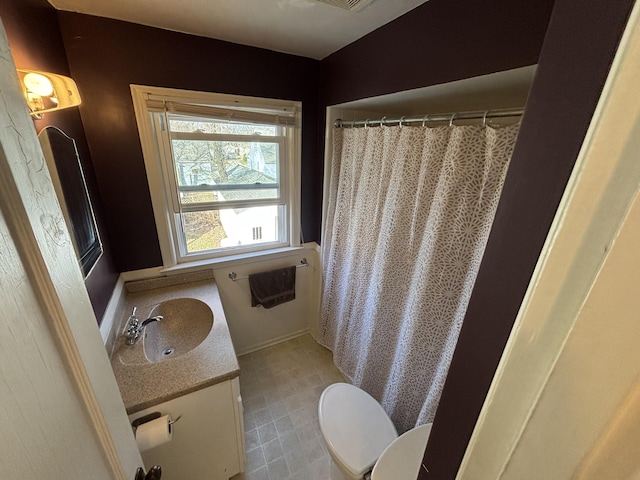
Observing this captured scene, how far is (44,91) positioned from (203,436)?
1.53 m

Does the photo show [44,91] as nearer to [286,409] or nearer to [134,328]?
[134,328]

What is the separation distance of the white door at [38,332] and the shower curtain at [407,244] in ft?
4.00

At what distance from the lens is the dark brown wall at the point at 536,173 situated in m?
0.25

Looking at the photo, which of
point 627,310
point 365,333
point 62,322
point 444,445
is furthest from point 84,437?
point 365,333

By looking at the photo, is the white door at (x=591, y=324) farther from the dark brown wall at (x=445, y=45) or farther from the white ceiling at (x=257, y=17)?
the white ceiling at (x=257, y=17)

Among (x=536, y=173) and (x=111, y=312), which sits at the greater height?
(x=536, y=173)

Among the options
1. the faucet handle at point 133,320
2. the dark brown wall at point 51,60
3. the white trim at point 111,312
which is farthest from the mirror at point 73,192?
the faucet handle at point 133,320

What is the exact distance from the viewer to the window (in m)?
1.54

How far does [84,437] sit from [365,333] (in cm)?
149

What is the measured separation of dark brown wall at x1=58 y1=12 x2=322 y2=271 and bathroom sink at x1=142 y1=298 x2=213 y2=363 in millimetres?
359

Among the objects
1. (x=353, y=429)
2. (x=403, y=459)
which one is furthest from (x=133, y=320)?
(x=403, y=459)

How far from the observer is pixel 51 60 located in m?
1.10

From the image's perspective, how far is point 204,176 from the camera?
176cm

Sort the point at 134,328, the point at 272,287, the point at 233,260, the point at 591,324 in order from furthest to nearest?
1. the point at 272,287
2. the point at 233,260
3. the point at 134,328
4. the point at 591,324
